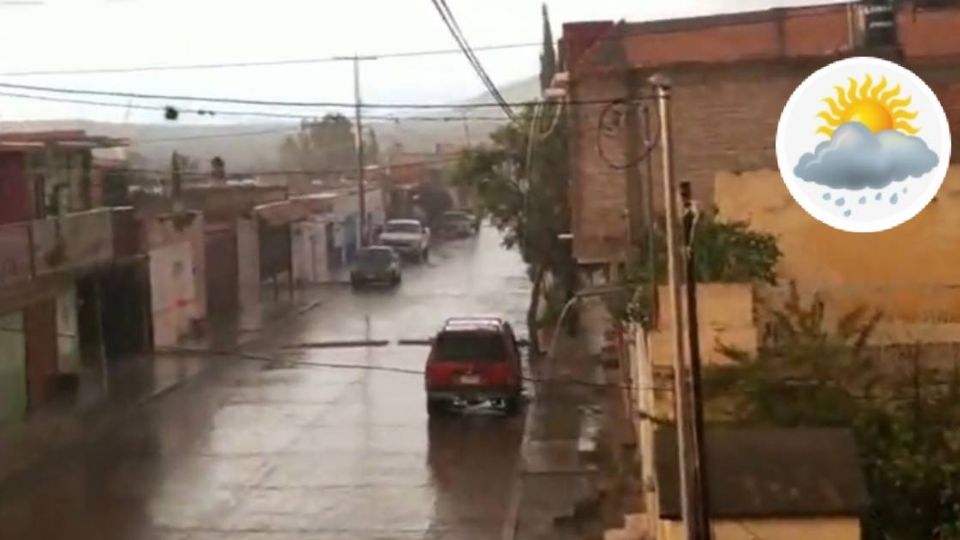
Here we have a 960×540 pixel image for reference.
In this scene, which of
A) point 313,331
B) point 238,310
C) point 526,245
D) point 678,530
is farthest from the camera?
point 238,310

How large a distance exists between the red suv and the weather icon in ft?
22.1

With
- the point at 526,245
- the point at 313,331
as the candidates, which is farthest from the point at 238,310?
the point at 526,245

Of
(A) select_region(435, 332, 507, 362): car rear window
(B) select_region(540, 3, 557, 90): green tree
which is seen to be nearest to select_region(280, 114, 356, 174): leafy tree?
(B) select_region(540, 3, 557, 90): green tree

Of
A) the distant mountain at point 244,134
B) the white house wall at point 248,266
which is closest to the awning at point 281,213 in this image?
the white house wall at point 248,266

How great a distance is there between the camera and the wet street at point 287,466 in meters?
14.7

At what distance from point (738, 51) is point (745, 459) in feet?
24.9

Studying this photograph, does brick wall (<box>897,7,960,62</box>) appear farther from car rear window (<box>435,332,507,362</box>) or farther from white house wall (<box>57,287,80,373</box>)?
white house wall (<box>57,287,80,373</box>)

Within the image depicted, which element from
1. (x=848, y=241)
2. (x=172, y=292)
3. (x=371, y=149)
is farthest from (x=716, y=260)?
(x=371, y=149)

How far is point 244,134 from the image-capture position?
38.9m

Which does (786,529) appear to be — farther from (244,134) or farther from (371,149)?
(371,149)

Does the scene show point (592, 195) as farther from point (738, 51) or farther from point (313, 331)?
point (313, 331)

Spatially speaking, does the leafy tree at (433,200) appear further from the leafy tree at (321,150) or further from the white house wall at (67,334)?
the white house wall at (67,334)

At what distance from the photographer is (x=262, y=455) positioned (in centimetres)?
1788

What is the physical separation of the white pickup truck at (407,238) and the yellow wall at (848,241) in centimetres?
2990
